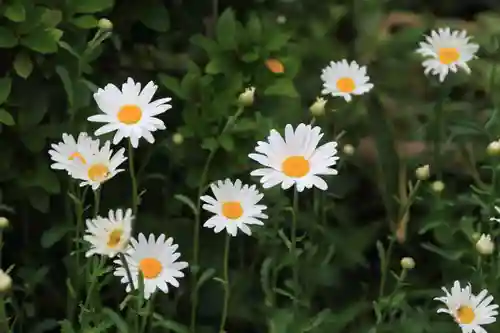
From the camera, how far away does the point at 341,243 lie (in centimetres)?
134

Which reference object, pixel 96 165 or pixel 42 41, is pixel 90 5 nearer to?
pixel 42 41

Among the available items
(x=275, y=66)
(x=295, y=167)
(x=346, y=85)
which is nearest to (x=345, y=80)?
(x=346, y=85)

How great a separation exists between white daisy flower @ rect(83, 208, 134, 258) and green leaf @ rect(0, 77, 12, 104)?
0.35 m

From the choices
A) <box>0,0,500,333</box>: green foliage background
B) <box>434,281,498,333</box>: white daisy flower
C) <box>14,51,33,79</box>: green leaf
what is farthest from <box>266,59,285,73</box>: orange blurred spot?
<box>434,281,498,333</box>: white daisy flower

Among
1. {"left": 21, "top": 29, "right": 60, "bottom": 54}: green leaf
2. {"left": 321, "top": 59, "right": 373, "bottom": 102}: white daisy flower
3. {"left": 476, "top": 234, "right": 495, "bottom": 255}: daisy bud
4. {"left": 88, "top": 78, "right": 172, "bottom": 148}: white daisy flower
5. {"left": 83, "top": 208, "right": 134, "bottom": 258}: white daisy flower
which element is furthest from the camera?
{"left": 321, "top": 59, "right": 373, "bottom": 102}: white daisy flower

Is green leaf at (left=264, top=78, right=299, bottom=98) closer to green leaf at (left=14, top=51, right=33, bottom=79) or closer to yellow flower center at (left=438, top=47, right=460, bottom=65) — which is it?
yellow flower center at (left=438, top=47, right=460, bottom=65)

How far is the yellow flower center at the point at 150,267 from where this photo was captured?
0.99 metres

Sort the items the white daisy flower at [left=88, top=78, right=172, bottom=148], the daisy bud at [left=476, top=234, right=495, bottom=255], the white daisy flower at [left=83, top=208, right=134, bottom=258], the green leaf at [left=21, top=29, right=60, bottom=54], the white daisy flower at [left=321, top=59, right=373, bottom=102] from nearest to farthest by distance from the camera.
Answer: the white daisy flower at [left=83, top=208, right=134, bottom=258] < the white daisy flower at [left=88, top=78, right=172, bottom=148] < the daisy bud at [left=476, top=234, right=495, bottom=255] < the green leaf at [left=21, top=29, right=60, bottom=54] < the white daisy flower at [left=321, top=59, right=373, bottom=102]

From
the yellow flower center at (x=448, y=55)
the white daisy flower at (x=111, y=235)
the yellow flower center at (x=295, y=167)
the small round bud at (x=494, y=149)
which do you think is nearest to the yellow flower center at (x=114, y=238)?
the white daisy flower at (x=111, y=235)

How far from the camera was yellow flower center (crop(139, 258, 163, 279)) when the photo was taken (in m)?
0.99

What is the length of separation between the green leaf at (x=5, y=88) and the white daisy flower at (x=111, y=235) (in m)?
0.35

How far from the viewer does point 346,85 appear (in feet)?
4.29

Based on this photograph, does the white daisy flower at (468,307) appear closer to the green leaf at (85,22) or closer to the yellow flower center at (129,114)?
the yellow flower center at (129,114)

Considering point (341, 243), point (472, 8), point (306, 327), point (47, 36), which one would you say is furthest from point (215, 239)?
point (472, 8)
